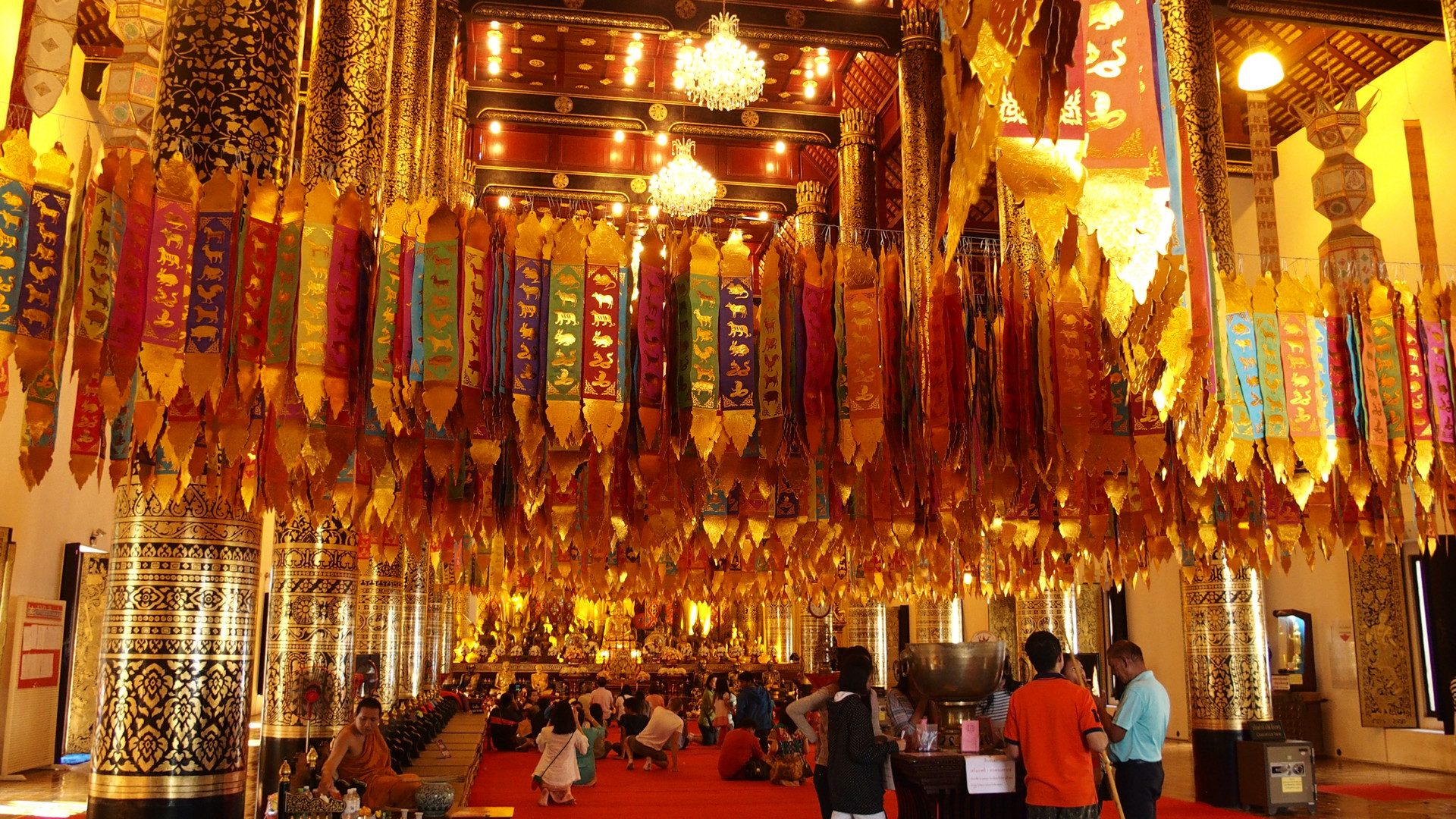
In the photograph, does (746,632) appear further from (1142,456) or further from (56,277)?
(56,277)

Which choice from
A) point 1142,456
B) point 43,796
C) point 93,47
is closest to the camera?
point 1142,456

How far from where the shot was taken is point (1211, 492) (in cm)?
576

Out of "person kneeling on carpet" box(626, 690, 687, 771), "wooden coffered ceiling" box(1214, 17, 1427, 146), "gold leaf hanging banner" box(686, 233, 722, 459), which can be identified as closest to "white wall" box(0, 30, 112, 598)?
"person kneeling on carpet" box(626, 690, 687, 771)

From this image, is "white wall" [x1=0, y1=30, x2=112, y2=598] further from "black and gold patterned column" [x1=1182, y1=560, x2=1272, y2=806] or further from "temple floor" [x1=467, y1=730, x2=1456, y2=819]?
"black and gold patterned column" [x1=1182, y1=560, x2=1272, y2=806]

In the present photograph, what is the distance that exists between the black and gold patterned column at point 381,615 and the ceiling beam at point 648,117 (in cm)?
628

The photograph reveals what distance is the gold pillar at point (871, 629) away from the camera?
18.7 m

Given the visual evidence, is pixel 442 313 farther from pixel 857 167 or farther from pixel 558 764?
pixel 857 167

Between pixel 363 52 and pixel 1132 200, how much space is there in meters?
5.56

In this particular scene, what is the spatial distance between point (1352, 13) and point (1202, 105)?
2.98 meters

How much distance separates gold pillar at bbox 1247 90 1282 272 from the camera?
11539mm

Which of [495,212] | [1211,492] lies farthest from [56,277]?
[1211,492]

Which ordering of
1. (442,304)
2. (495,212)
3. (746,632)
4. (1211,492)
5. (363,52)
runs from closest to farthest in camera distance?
1. (442,304)
2. (495,212)
3. (1211,492)
4. (363,52)
5. (746,632)

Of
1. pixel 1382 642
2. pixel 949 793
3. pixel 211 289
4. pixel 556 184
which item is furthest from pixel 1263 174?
pixel 211 289

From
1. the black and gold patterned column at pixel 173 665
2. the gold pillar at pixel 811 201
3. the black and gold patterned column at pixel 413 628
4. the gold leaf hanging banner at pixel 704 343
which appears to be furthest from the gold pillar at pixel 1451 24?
the black and gold patterned column at pixel 413 628
